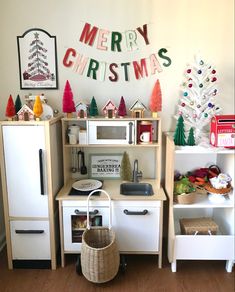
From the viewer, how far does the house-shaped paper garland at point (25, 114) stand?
2.00 m

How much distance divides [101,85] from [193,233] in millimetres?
1396

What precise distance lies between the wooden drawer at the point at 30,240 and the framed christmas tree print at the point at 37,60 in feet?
3.67

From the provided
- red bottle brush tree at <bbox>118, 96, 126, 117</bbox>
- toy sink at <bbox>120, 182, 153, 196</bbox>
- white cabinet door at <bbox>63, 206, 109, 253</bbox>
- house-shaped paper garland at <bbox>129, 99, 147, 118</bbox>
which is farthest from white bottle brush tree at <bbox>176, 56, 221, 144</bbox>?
white cabinet door at <bbox>63, 206, 109, 253</bbox>

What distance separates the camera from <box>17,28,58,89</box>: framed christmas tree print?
225cm

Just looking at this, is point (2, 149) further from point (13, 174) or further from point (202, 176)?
point (202, 176)

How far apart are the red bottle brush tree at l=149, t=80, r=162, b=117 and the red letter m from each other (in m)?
0.64

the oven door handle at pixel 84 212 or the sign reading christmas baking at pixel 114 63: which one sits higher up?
the sign reading christmas baking at pixel 114 63

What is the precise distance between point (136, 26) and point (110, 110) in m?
0.71

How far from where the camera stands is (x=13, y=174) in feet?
6.68

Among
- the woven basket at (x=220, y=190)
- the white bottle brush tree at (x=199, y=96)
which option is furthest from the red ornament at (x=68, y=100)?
the woven basket at (x=220, y=190)

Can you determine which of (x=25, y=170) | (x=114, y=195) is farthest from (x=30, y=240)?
(x=114, y=195)

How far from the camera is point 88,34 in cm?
225

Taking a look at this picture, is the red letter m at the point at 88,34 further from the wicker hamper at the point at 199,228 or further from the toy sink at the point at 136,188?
the wicker hamper at the point at 199,228

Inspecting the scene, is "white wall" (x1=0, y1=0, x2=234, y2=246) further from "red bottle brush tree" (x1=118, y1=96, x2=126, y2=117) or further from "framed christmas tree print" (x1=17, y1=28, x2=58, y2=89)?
"red bottle brush tree" (x1=118, y1=96, x2=126, y2=117)
